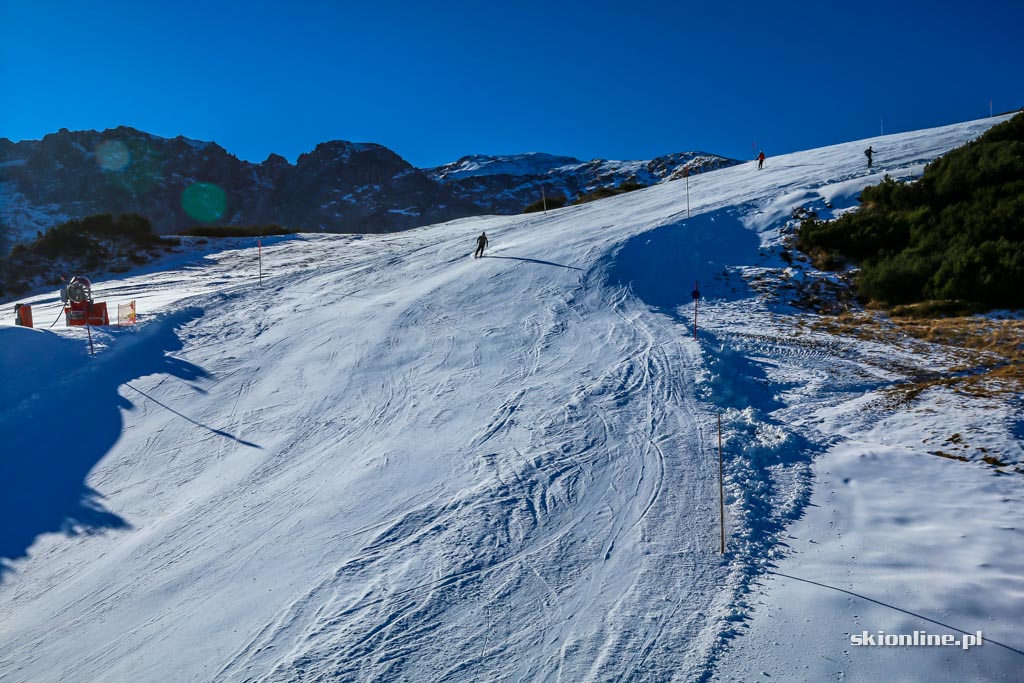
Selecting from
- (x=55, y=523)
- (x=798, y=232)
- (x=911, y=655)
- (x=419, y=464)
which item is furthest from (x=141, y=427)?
(x=798, y=232)

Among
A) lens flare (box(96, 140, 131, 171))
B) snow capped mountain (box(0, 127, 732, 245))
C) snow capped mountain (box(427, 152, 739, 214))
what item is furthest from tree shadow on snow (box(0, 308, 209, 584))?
lens flare (box(96, 140, 131, 171))

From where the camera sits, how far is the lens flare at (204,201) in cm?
14325

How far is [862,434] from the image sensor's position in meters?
9.17

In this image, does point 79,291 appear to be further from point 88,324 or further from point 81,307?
point 88,324

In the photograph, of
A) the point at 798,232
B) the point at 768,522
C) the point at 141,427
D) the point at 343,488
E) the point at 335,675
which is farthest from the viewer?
the point at 798,232

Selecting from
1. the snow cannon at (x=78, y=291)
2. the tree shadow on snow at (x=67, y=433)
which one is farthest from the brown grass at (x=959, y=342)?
the snow cannon at (x=78, y=291)

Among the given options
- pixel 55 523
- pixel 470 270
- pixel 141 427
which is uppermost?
pixel 470 270

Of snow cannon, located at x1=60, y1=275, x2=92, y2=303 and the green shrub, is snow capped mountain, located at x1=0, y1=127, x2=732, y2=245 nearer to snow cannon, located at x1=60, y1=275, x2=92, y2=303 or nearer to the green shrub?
snow cannon, located at x1=60, y1=275, x2=92, y2=303

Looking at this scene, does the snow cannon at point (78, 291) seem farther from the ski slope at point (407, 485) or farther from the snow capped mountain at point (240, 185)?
the snow capped mountain at point (240, 185)

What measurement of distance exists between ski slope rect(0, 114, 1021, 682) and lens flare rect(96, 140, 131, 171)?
168 metres

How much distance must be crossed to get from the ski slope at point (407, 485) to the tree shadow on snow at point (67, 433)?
0.06 metres

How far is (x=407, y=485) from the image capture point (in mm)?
8719

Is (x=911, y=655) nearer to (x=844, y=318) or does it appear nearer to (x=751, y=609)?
(x=751, y=609)

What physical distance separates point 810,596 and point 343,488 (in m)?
6.26
